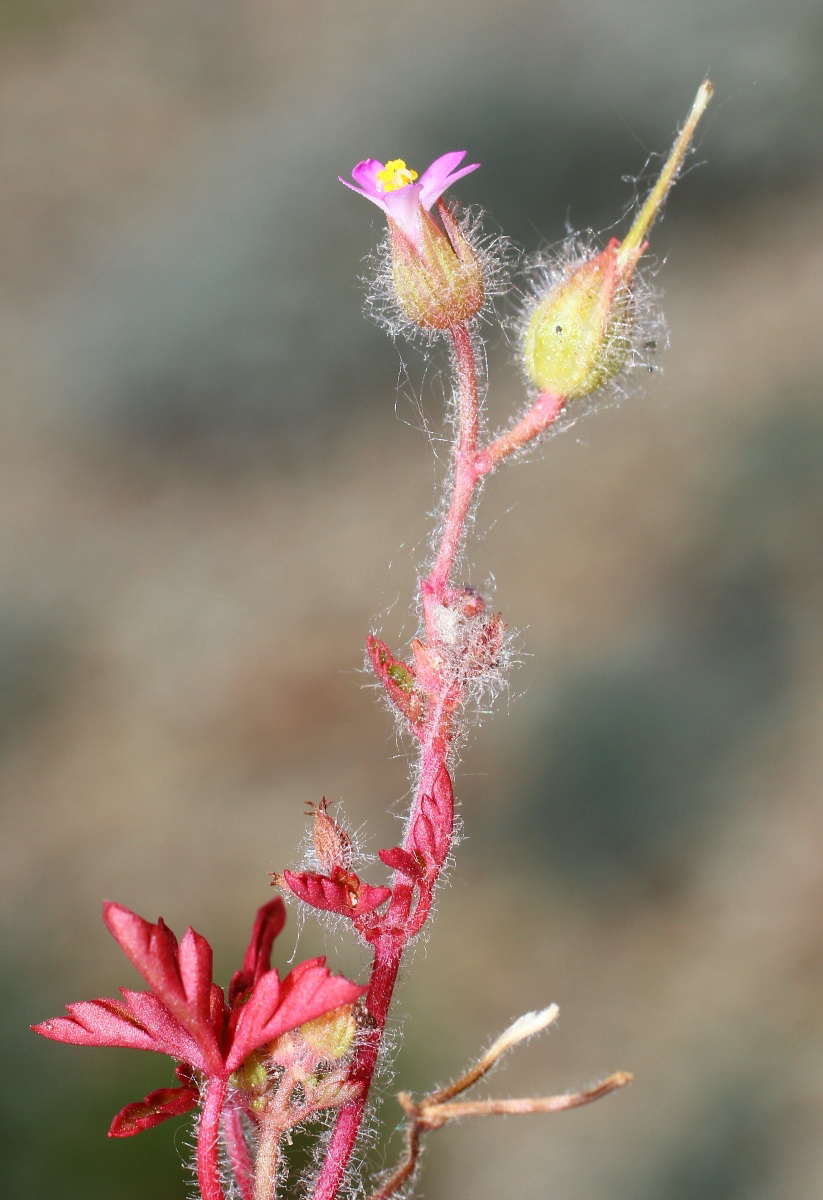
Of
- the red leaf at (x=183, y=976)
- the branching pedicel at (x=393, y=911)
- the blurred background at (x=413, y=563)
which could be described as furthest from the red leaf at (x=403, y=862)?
the blurred background at (x=413, y=563)

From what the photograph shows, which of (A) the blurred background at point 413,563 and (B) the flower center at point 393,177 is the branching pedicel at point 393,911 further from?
(A) the blurred background at point 413,563

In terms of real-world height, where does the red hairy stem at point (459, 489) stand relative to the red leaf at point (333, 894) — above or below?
above

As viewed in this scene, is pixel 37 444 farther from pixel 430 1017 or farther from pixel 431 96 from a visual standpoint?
pixel 430 1017

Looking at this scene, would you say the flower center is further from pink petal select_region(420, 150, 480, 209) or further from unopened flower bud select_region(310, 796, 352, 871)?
unopened flower bud select_region(310, 796, 352, 871)

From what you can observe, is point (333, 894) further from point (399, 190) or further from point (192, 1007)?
point (399, 190)

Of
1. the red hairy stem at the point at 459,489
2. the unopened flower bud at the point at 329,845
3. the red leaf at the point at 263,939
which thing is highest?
the red hairy stem at the point at 459,489

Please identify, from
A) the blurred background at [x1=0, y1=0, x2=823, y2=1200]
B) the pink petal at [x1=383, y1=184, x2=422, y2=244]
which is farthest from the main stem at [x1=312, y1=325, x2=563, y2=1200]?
the blurred background at [x1=0, y1=0, x2=823, y2=1200]

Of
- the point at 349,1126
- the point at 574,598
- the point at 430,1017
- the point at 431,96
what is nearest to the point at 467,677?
the point at 349,1126
